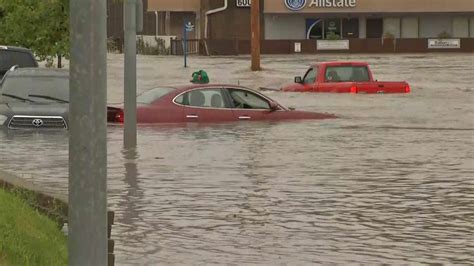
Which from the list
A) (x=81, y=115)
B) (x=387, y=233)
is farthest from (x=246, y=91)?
(x=81, y=115)

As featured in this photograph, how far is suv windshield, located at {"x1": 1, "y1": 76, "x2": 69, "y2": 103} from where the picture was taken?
21.1 m

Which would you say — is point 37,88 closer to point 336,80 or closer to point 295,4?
point 336,80

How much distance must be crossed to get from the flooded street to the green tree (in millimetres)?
8174

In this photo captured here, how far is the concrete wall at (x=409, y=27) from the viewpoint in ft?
255

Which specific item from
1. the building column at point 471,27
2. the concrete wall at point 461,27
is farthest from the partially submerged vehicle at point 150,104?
the building column at point 471,27

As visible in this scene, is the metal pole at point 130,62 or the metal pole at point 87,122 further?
the metal pole at point 130,62

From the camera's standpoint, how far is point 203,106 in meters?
24.1

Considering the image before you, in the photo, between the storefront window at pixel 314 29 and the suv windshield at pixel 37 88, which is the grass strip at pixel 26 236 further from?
the storefront window at pixel 314 29

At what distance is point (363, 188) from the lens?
592 inches

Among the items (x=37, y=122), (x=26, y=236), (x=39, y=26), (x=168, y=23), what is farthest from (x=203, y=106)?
(x=168, y=23)

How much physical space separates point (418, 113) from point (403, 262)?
20.5 meters

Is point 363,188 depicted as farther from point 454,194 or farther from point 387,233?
point 387,233

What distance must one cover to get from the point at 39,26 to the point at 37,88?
11267 mm

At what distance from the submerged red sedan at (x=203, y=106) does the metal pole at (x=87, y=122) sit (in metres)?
17.6
